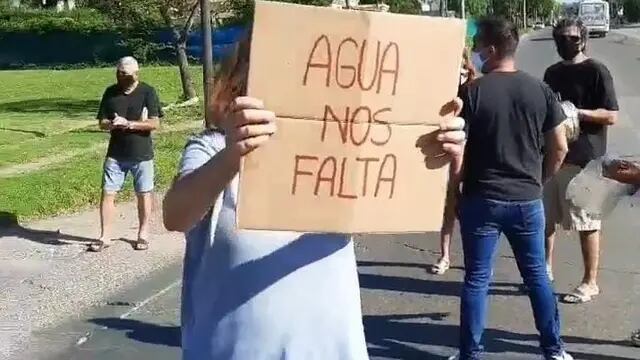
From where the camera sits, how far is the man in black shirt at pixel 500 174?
5.07 m

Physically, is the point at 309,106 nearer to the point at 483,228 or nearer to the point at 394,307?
the point at 483,228

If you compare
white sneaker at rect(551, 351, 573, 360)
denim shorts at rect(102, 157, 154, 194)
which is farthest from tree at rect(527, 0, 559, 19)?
white sneaker at rect(551, 351, 573, 360)

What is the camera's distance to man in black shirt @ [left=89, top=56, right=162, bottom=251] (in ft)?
28.7

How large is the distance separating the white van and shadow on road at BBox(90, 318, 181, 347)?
64.7 m

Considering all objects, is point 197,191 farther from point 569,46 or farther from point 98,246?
point 98,246

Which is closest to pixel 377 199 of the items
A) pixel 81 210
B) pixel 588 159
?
pixel 588 159

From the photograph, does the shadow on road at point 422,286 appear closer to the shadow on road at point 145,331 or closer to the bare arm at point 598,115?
the bare arm at point 598,115

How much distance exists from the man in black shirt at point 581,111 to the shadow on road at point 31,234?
14.2 ft

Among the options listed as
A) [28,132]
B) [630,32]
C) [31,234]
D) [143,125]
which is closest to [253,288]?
[143,125]

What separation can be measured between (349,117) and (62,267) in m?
6.21

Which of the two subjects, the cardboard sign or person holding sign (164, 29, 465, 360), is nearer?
the cardboard sign

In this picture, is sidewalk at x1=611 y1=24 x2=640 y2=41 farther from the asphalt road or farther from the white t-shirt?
the white t-shirt

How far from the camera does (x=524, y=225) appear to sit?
5.06m

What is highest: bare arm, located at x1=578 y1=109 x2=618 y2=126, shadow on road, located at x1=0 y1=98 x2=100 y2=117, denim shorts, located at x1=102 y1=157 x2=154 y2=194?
bare arm, located at x1=578 y1=109 x2=618 y2=126
